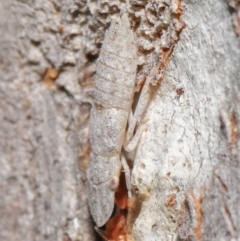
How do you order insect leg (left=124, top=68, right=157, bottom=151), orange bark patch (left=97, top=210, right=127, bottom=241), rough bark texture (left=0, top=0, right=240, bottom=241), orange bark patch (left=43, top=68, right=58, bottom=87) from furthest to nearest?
orange bark patch (left=43, top=68, right=58, bottom=87), orange bark patch (left=97, top=210, right=127, bottom=241), insect leg (left=124, top=68, right=157, bottom=151), rough bark texture (left=0, top=0, right=240, bottom=241)

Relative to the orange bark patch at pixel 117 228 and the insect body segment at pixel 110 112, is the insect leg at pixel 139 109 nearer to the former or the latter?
the insect body segment at pixel 110 112

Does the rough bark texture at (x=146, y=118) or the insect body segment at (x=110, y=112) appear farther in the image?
the insect body segment at (x=110, y=112)

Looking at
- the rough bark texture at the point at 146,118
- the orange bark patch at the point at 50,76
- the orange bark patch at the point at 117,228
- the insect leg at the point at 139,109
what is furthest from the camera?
the orange bark patch at the point at 50,76

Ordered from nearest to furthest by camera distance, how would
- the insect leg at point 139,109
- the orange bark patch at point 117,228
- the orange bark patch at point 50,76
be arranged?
1. the insect leg at point 139,109
2. the orange bark patch at point 117,228
3. the orange bark patch at point 50,76

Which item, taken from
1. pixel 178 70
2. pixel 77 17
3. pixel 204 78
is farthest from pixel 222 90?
pixel 77 17

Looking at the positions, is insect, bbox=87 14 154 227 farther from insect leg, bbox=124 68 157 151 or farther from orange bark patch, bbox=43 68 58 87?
orange bark patch, bbox=43 68 58 87

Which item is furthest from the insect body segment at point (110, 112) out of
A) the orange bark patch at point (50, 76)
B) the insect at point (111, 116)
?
the orange bark patch at point (50, 76)

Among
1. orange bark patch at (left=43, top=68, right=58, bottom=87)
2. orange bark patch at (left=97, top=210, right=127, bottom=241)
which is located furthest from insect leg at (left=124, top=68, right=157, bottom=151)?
orange bark patch at (left=43, top=68, right=58, bottom=87)
